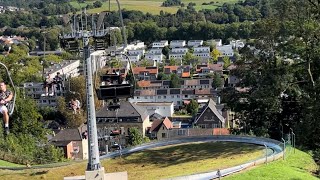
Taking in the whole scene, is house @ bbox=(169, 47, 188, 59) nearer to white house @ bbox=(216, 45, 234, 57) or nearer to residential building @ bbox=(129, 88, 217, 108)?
white house @ bbox=(216, 45, 234, 57)

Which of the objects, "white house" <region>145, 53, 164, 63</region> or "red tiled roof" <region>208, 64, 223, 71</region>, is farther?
"white house" <region>145, 53, 164, 63</region>

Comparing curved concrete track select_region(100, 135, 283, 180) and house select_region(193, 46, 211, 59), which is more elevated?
house select_region(193, 46, 211, 59)

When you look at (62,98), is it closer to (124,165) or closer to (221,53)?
(124,165)

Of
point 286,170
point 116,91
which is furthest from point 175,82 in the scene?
point 116,91

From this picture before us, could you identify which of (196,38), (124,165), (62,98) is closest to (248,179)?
(124,165)

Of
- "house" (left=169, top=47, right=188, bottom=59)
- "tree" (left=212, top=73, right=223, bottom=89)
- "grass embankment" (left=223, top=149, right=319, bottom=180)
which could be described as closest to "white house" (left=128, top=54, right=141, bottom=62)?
"house" (left=169, top=47, right=188, bottom=59)

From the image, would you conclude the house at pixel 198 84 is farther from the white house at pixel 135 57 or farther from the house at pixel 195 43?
the house at pixel 195 43

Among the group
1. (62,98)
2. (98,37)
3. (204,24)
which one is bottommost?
(62,98)
